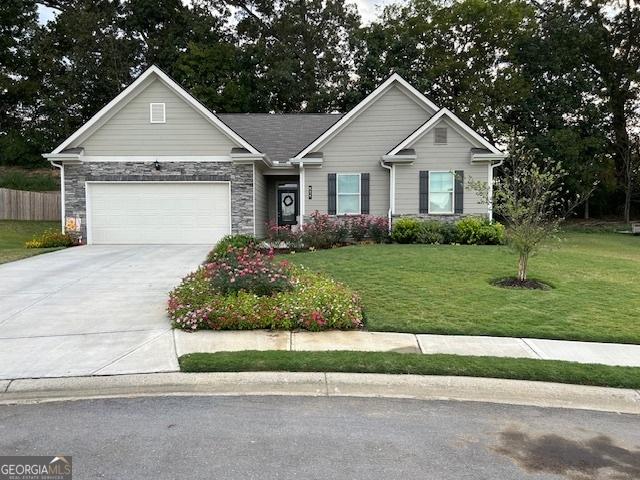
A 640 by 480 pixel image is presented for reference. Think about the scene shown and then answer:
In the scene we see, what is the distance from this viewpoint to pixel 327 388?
14.8 ft

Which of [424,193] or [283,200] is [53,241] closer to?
[283,200]

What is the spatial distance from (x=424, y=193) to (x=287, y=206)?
6713mm

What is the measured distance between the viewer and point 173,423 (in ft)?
12.4

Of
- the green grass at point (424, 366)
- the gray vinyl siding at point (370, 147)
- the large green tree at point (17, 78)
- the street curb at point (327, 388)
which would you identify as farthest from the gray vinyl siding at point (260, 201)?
the large green tree at point (17, 78)

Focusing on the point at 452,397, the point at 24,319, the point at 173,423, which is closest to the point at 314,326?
the point at 452,397

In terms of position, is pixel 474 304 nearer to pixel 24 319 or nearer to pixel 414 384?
pixel 414 384

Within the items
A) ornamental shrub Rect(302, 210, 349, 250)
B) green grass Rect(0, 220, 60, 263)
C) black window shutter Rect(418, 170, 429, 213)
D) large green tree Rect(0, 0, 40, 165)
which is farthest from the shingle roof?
large green tree Rect(0, 0, 40, 165)

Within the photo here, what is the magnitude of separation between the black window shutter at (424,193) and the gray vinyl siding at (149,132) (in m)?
7.41

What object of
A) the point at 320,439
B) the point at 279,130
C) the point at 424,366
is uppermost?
the point at 279,130

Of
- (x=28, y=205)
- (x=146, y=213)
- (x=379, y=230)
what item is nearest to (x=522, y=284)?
(x=379, y=230)

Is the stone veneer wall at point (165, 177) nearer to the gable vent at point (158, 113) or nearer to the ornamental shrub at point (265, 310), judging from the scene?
the gable vent at point (158, 113)

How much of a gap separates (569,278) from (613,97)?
27844 mm

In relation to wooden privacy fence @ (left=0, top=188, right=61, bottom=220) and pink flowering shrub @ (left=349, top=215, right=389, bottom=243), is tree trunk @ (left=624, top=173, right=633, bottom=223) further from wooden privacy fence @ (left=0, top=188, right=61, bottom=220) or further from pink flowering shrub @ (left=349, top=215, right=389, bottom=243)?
wooden privacy fence @ (left=0, top=188, right=61, bottom=220)

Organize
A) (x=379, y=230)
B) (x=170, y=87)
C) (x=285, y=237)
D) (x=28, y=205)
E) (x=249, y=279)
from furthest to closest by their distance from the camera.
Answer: (x=28, y=205), (x=170, y=87), (x=379, y=230), (x=285, y=237), (x=249, y=279)
